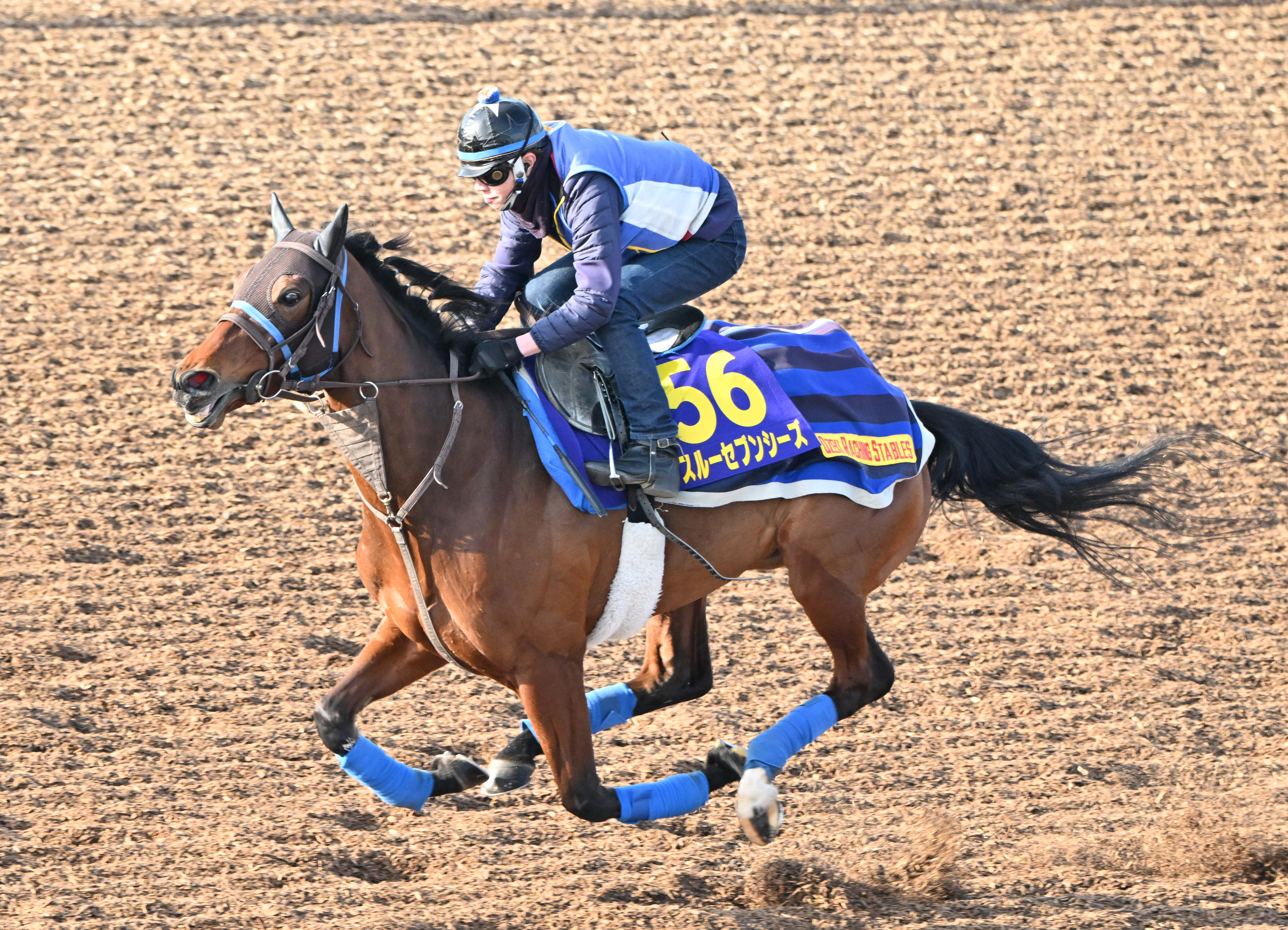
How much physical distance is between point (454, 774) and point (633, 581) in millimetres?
841

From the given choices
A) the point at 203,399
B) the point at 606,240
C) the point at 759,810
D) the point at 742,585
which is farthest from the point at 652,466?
the point at 742,585

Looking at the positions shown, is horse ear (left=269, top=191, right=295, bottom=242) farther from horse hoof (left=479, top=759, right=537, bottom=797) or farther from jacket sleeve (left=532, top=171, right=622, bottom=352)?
horse hoof (left=479, top=759, right=537, bottom=797)

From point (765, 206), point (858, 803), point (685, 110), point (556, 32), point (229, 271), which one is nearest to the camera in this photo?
point (858, 803)

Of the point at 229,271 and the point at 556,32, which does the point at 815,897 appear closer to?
the point at 229,271

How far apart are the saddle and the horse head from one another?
692 mm

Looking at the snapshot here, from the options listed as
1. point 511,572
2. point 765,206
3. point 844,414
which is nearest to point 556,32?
point 765,206

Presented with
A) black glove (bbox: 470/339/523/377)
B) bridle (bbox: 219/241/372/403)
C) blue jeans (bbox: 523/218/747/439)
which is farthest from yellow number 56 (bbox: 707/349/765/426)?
bridle (bbox: 219/241/372/403)

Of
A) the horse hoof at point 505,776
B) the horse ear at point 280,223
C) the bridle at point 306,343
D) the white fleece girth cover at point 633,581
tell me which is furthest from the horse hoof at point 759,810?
the horse ear at point 280,223

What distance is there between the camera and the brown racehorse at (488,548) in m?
3.93

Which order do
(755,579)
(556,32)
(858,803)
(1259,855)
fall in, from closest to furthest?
1. (1259,855)
2. (858,803)
3. (755,579)
4. (556,32)

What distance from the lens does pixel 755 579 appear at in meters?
7.24

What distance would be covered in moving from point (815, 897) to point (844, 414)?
5.08 feet

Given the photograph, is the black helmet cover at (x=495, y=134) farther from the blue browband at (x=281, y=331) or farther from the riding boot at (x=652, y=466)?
the riding boot at (x=652, y=466)

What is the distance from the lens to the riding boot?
4406 millimetres
